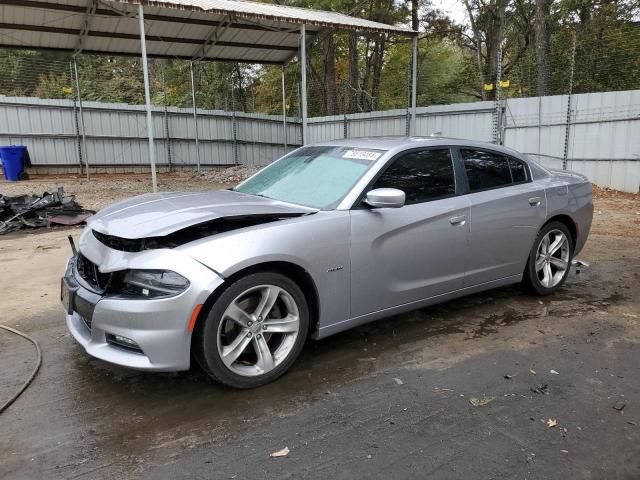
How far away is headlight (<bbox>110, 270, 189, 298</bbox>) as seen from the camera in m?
2.78

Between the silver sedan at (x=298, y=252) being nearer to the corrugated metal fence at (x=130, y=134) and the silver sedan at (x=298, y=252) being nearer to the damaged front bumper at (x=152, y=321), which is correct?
the damaged front bumper at (x=152, y=321)

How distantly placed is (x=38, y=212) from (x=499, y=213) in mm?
7958

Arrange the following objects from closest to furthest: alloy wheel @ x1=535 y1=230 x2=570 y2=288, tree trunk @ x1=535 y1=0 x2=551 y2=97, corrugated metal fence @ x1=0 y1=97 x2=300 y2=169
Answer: alloy wheel @ x1=535 y1=230 x2=570 y2=288
tree trunk @ x1=535 y1=0 x2=551 y2=97
corrugated metal fence @ x1=0 y1=97 x2=300 y2=169

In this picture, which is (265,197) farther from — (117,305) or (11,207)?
(11,207)

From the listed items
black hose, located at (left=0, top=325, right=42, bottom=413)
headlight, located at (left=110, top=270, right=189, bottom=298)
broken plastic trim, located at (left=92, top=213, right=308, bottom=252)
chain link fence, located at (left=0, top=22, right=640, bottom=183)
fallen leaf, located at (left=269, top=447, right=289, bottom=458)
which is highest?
chain link fence, located at (left=0, top=22, right=640, bottom=183)

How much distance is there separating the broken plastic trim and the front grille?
0.55 feet

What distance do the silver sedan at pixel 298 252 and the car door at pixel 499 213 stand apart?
0.5 inches

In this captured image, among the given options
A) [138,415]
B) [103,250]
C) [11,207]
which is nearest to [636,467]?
[138,415]

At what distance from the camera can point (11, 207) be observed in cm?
879

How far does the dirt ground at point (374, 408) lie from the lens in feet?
7.96

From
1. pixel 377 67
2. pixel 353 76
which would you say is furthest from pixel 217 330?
pixel 377 67

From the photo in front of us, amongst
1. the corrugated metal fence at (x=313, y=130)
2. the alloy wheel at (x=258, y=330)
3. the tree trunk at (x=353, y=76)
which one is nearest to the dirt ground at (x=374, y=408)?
the alloy wheel at (x=258, y=330)

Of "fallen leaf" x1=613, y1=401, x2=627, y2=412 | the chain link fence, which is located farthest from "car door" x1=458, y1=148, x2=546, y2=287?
the chain link fence

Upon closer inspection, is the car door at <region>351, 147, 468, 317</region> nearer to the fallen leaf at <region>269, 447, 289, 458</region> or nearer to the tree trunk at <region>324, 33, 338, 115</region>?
the fallen leaf at <region>269, 447, 289, 458</region>
